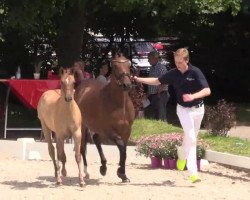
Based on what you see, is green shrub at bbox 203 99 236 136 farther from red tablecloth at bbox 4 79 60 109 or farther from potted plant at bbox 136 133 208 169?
red tablecloth at bbox 4 79 60 109

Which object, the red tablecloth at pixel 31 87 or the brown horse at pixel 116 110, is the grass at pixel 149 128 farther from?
the brown horse at pixel 116 110

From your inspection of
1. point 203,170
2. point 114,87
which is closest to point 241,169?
point 203,170

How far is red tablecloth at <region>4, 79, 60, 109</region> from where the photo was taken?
1573 centimetres

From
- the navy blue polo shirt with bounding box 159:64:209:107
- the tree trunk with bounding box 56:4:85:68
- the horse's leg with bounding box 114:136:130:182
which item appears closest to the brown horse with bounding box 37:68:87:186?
the horse's leg with bounding box 114:136:130:182

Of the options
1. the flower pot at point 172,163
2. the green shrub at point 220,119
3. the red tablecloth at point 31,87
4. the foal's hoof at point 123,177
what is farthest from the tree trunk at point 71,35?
the foal's hoof at point 123,177

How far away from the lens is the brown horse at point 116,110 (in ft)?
32.0

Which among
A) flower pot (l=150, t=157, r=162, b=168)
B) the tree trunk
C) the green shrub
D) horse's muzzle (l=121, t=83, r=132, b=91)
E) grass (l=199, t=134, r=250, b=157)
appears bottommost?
flower pot (l=150, t=157, r=162, b=168)

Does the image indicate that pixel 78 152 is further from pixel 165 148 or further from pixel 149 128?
pixel 149 128

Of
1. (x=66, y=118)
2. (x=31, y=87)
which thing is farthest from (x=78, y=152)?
(x=31, y=87)

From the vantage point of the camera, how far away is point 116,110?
32.6 ft

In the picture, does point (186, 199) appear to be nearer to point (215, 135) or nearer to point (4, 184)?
point (4, 184)

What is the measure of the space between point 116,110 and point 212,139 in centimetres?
401

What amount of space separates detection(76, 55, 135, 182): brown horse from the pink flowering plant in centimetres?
186

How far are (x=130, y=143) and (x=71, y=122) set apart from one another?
16.9 ft
